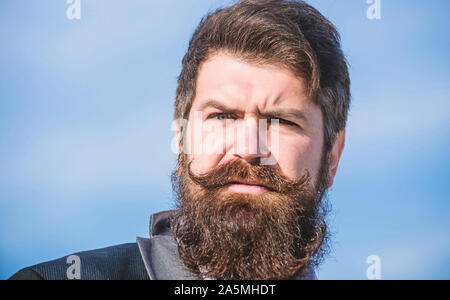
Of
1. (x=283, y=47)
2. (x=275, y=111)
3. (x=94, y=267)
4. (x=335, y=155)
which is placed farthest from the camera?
(x=335, y=155)

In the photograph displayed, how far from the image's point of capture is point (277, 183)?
2340 mm

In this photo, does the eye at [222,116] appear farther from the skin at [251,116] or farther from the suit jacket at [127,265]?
the suit jacket at [127,265]

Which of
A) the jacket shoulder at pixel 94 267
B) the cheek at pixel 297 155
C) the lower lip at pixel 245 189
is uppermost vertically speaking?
the cheek at pixel 297 155

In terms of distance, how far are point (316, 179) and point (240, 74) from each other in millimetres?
693

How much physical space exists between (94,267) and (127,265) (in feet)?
0.52

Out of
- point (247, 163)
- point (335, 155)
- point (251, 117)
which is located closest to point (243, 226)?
point (247, 163)

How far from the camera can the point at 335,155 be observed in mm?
2873

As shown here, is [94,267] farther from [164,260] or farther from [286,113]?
[286,113]

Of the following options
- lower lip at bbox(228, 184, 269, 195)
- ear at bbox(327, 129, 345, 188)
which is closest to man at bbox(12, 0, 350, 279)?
lower lip at bbox(228, 184, 269, 195)

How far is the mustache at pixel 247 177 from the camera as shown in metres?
2.27

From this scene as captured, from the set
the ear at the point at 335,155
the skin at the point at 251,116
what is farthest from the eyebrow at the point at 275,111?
the ear at the point at 335,155

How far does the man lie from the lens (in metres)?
2.30
